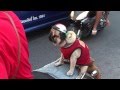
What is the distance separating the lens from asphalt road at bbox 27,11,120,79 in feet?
11.9

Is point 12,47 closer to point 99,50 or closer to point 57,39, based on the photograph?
point 57,39

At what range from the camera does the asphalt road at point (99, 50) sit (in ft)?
11.9

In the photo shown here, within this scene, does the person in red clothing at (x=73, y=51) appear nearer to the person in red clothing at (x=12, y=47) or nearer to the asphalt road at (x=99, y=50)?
the asphalt road at (x=99, y=50)

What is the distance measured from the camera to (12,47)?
670 millimetres

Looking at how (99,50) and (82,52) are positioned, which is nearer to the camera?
(82,52)

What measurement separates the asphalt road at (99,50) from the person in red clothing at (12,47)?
102 inches

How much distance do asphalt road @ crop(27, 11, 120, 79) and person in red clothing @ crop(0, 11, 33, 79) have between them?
2.60 metres

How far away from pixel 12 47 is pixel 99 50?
3.51m

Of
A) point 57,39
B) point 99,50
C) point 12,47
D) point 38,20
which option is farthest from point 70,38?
point 12,47

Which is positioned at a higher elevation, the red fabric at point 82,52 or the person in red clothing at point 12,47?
the person in red clothing at point 12,47

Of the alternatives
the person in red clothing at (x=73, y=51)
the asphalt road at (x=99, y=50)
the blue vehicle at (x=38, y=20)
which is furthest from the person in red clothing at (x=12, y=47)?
the blue vehicle at (x=38, y=20)
